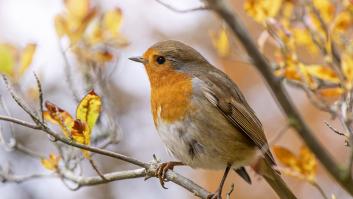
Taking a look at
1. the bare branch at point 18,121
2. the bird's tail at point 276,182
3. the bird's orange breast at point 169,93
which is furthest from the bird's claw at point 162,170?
the bare branch at point 18,121

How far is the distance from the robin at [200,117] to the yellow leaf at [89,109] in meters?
0.69

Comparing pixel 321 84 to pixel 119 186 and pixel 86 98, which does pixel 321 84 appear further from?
pixel 119 186

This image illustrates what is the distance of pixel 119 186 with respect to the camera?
593 cm

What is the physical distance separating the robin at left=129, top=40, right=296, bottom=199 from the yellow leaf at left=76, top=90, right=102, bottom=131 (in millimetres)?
692

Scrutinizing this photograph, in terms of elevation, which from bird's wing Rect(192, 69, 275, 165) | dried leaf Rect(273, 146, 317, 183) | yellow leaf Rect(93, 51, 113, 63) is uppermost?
yellow leaf Rect(93, 51, 113, 63)

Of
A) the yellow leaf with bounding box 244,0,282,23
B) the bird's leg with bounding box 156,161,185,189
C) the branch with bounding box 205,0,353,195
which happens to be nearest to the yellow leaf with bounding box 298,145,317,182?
the yellow leaf with bounding box 244,0,282,23

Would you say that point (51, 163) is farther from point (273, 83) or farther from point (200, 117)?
point (273, 83)

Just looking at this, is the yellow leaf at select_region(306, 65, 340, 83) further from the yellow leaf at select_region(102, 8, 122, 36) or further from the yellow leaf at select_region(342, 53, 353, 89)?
the yellow leaf at select_region(102, 8, 122, 36)

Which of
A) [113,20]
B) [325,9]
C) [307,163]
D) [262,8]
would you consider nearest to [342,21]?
[325,9]

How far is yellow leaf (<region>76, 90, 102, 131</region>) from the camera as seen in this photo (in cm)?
274

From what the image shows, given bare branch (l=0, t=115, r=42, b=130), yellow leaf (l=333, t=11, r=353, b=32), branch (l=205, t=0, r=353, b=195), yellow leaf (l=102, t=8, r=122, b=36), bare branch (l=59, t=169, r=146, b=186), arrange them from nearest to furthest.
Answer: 1. branch (l=205, t=0, r=353, b=195)
2. bare branch (l=0, t=115, r=42, b=130)
3. bare branch (l=59, t=169, r=146, b=186)
4. yellow leaf (l=333, t=11, r=353, b=32)
5. yellow leaf (l=102, t=8, r=122, b=36)

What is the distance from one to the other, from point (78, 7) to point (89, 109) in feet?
3.07

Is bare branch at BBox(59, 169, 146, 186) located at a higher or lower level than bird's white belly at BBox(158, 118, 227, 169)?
lower

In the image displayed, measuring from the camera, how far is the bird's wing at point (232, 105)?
365 centimetres
